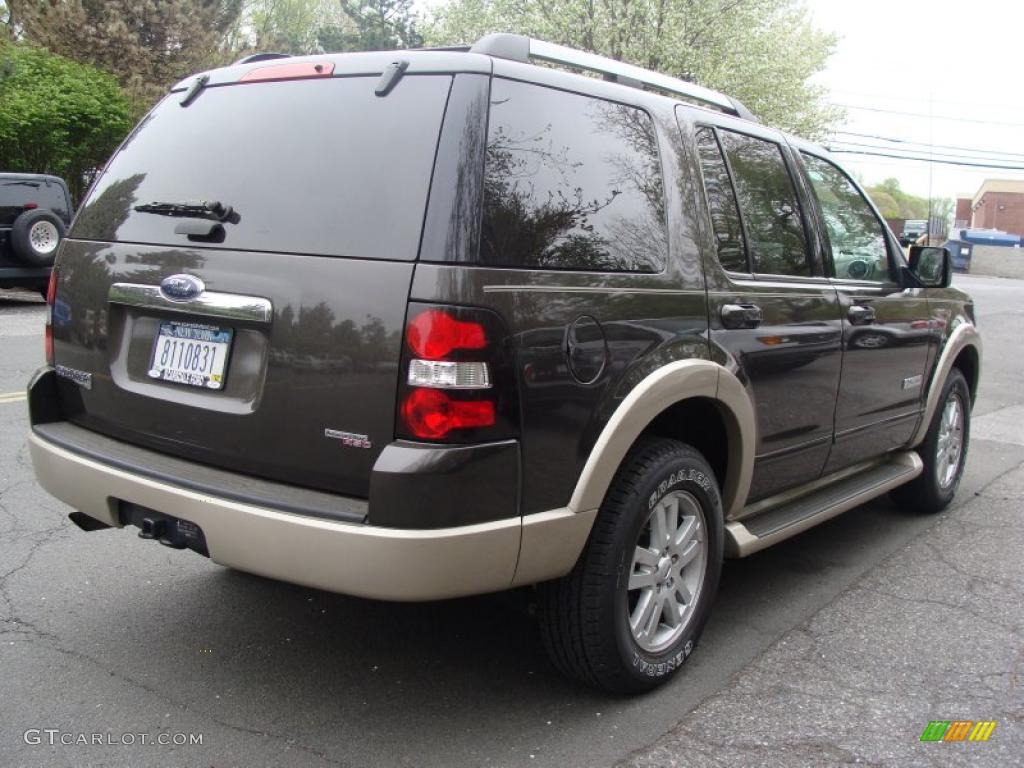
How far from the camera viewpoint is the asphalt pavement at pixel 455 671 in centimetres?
278

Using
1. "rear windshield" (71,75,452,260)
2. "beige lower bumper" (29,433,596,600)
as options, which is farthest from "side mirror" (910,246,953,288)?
"rear windshield" (71,75,452,260)

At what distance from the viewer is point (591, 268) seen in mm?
2855

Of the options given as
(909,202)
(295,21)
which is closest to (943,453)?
(295,21)

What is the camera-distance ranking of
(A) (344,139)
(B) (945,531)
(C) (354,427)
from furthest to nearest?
(B) (945,531) → (A) (344,139) → (C) (354,427)

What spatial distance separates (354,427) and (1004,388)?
9730 millimetres

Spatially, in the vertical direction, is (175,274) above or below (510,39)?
below

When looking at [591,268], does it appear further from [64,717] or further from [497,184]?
[64,717]

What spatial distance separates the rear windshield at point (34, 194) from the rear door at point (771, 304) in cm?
1173

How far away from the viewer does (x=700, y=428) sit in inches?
138

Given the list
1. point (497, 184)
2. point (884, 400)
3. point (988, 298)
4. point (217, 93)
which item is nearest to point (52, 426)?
point (217, 93)

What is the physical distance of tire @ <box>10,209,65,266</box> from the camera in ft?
40.9

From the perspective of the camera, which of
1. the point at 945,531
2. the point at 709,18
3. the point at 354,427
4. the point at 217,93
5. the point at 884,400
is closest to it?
the point at 354,427

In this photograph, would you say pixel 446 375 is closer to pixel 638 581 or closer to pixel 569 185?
pixel 569 185

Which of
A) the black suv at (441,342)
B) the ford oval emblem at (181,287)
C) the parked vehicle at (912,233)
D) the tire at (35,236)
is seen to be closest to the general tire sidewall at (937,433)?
the black suv at (441,342)
